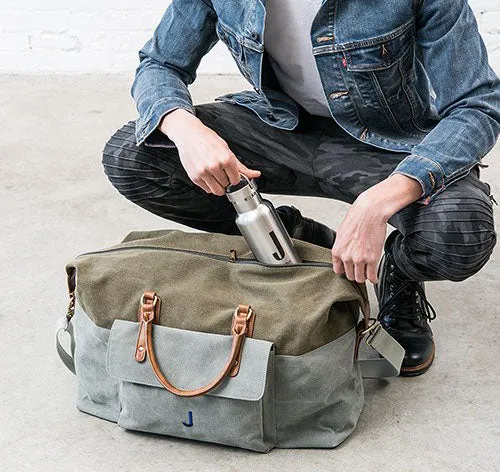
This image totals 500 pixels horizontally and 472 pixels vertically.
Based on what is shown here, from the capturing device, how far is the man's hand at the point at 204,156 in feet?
5.47

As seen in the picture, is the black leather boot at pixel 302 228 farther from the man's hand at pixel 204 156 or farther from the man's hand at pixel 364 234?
the man's hand at pixel 364 234

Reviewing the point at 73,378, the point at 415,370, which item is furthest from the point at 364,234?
the point at 73,378

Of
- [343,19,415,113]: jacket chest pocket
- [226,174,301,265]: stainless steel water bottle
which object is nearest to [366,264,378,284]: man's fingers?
[226,174,301,265]: stainless steel water bottle

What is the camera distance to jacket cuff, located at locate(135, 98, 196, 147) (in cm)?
180

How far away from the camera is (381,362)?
1792 millimetres

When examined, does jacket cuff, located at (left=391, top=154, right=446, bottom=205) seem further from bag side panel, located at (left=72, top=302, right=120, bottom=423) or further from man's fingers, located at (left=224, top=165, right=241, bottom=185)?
bag side panel, located at (left=72, top=302, right=120, bottom=423)

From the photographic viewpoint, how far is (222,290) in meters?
1.62

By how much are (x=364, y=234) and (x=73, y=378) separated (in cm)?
65

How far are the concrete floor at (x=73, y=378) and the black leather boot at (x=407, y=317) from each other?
3 cm

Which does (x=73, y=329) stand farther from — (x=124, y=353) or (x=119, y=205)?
(x=119, y=205)

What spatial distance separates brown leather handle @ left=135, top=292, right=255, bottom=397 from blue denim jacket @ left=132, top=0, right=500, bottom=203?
0.36m

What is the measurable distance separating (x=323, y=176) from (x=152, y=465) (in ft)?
2.05

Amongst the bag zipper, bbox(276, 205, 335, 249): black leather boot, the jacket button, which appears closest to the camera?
the bag zipper

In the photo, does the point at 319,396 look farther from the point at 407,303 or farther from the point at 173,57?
the point at 173,57
